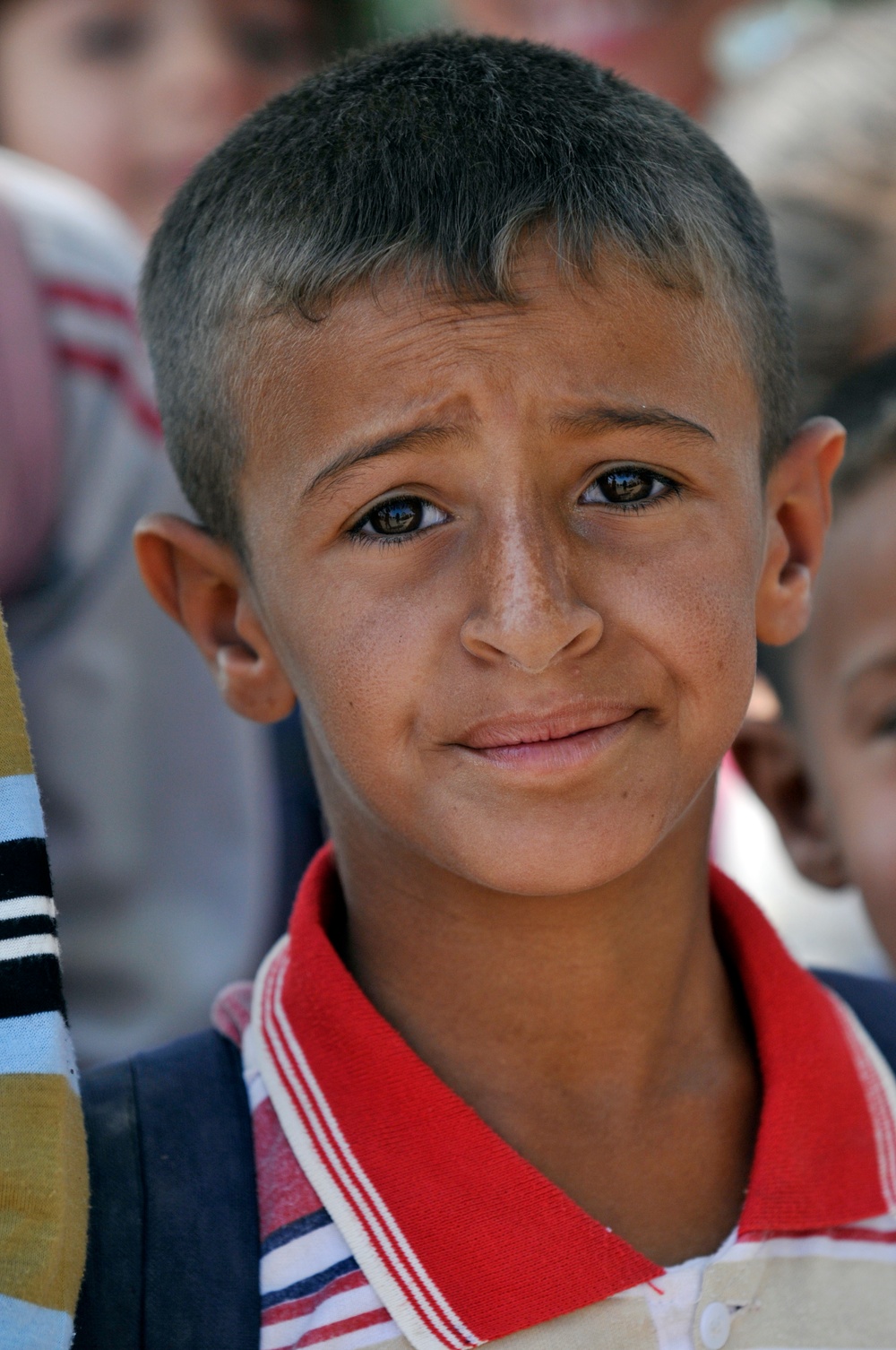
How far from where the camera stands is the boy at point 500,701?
124cm

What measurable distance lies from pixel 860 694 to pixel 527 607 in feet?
3.10

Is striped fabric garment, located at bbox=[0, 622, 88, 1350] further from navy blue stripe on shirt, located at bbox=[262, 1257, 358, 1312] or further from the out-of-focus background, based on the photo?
the out-of-focus background

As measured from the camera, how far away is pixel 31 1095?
102 centimetres

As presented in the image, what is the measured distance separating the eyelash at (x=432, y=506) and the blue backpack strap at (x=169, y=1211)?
1.54 ft

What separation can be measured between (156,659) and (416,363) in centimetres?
88

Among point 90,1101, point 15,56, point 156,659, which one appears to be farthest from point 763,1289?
point 15,56

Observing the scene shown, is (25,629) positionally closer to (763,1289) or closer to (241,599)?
(241,599)

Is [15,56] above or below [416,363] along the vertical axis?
above

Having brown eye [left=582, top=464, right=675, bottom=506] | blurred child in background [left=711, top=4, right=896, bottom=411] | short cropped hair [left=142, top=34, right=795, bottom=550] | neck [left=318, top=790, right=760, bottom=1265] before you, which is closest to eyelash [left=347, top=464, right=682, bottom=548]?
brown eye [left=582, top=464, right=675, bottom=506]

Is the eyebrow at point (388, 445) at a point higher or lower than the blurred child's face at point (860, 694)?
higher

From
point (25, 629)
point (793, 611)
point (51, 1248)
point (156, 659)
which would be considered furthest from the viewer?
point (156, 659)

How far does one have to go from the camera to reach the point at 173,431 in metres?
1.52

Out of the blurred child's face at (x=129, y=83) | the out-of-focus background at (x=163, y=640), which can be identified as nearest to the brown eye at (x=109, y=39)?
the blurred child's face at (x=129, y=83)

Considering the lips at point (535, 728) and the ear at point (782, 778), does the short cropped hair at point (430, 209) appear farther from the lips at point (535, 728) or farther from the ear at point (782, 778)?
the ear at point (782, 778)
